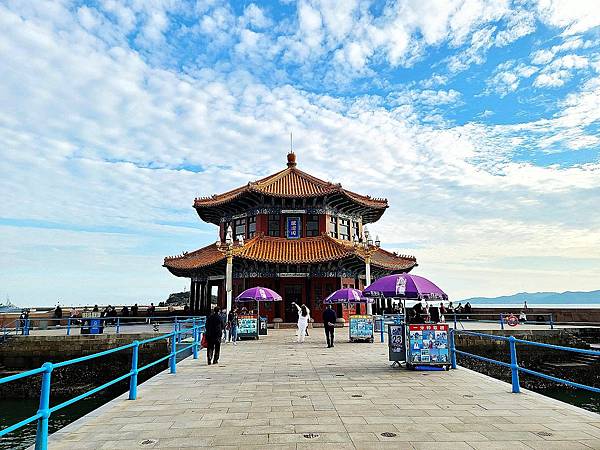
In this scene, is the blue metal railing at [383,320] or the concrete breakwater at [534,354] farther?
the blue metal railing at [383,320]

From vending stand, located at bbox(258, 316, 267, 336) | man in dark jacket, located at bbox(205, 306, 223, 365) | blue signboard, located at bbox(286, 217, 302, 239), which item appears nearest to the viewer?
man in dark jacket, located at bbox(205, 306, 223, 365)

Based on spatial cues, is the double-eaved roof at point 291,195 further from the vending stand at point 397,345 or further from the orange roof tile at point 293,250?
the vending stand at point 397,345

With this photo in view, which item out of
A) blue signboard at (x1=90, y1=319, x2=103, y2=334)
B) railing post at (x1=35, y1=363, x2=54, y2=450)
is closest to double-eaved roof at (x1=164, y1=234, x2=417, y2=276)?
blue signboard at (x1=90, y1=319, x2=103, y2=334)

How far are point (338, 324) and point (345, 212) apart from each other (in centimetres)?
886

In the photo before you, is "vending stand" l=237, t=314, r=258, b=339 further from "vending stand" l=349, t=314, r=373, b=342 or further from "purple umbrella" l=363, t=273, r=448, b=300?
"purple umbrella" l=363, t=273, r=448, b=300

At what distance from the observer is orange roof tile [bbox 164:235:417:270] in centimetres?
2942

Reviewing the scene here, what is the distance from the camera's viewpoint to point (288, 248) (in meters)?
31.3

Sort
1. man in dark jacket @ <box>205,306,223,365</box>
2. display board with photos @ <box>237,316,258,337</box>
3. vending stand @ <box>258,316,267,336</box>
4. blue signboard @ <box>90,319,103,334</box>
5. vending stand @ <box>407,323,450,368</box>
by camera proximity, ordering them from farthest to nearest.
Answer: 1. vending stand @ <box>258,316,267,336</box>
2. blue signboard @ <box>90,319,103,334</box>
3. display board with photos @ <box>237,316,258,337</box>
4. man in dark jacket @ <box>205,306,223,365</box>
5. vending stand @ <box>407,323,450,368</box>

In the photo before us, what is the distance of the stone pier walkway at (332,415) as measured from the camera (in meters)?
5.85

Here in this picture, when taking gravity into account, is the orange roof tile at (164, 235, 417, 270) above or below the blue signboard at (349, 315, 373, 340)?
above

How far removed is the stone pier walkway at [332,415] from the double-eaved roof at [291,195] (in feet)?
68.5

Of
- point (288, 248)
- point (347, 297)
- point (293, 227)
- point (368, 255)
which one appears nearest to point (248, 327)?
point (347, 297)

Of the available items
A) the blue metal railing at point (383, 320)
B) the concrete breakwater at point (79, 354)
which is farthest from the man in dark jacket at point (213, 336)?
the blue metal railing at point (383, 320)

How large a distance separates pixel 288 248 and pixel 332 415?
955 inches
